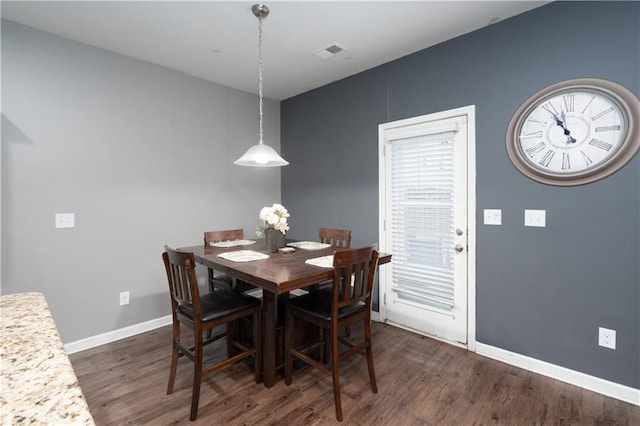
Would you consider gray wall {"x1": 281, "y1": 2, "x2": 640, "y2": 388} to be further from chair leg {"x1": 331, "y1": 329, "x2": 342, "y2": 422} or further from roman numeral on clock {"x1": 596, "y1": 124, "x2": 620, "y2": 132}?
chair leg {"x1": 331, "y1": 329, "x2": 342, "y2": 422}

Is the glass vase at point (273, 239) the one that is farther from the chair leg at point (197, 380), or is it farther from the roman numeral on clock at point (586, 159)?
the roman numeral on clock at point (586, 159)

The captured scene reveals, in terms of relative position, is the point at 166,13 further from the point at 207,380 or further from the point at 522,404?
the point at 522,404

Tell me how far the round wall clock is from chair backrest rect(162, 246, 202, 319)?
2459mm

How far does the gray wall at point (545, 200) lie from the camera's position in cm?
202

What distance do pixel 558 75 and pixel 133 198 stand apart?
12.3 ft

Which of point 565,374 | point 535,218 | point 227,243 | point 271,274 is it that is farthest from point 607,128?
point 227,243

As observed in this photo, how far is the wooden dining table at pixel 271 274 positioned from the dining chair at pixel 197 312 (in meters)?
0.11

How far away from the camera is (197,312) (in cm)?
188

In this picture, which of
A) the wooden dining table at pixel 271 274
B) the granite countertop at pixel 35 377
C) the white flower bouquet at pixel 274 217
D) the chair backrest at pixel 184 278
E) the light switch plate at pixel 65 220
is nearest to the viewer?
the granite countertop at pixel 35 377

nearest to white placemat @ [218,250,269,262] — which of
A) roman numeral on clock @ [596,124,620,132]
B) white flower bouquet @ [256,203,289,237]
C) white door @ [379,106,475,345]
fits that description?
white flower bouquet @ [256,203,289,237]

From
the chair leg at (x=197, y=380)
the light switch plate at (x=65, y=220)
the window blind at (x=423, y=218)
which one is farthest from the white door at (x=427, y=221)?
the light switch plate at (x=65, y=220)

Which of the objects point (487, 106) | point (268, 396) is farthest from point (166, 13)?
point (268, 396)

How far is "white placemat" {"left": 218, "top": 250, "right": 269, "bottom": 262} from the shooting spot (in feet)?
7.18

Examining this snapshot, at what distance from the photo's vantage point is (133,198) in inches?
121
